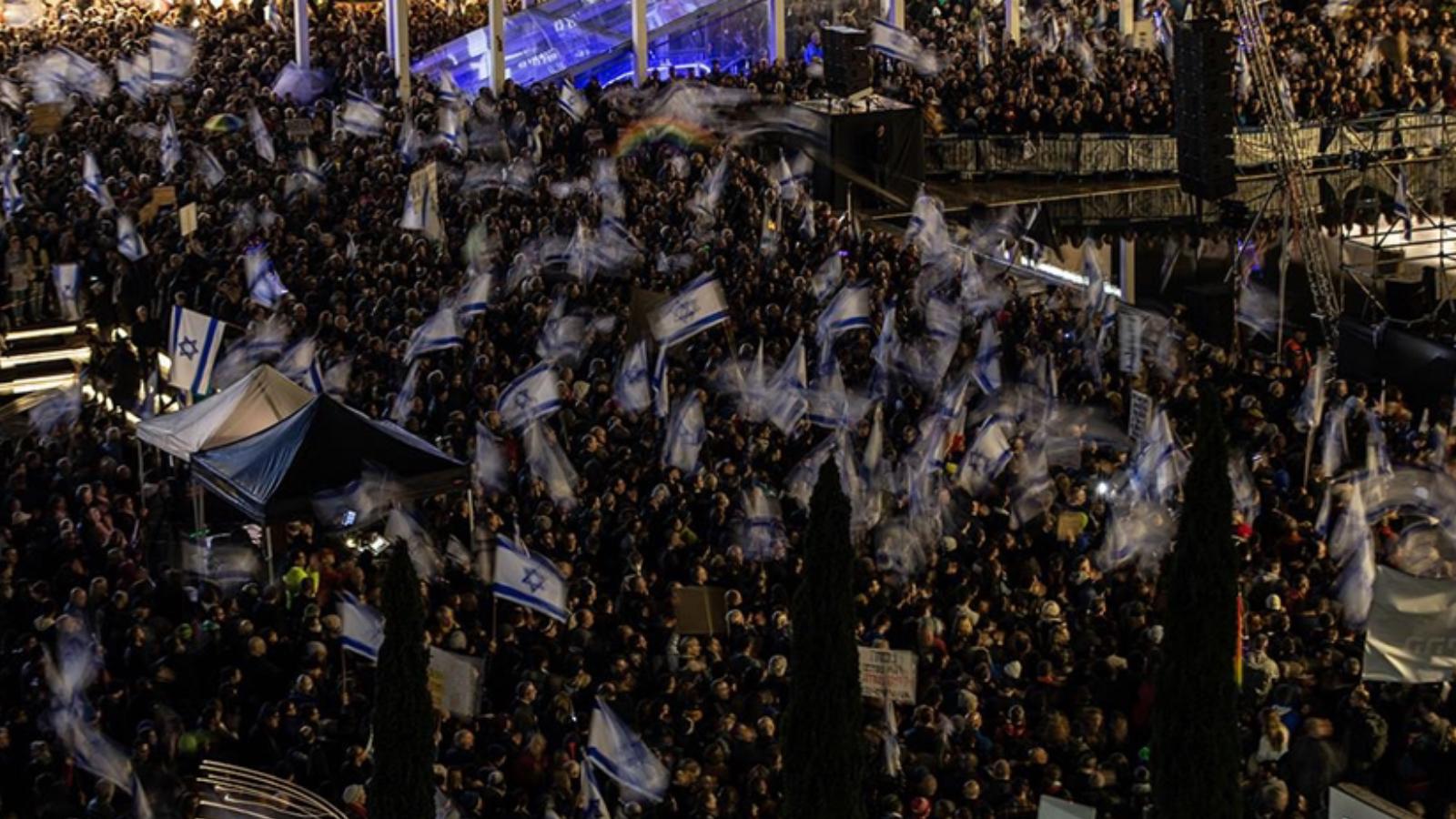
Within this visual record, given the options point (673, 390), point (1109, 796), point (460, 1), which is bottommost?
point (1109, 796)

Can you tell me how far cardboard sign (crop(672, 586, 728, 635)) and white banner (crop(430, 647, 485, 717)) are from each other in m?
1.74

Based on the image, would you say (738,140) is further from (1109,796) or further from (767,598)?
(1109,796)

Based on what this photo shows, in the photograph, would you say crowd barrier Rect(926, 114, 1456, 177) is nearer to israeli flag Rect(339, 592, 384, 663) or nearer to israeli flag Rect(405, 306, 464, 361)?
israeli flag Rect(405, 306, 464, 361)

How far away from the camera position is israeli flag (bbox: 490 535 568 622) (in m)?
17.7

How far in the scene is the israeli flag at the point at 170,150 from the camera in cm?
2956

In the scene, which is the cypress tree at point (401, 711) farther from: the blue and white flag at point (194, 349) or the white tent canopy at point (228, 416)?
the blue and white flag at point (194, 349)

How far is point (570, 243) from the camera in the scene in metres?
26.5

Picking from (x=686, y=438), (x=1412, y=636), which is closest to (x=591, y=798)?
(x=1412, y=636)

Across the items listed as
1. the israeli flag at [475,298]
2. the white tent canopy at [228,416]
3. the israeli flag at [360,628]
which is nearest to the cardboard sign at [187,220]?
the israeli flag at [475,298]

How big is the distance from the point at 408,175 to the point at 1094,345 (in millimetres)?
8742

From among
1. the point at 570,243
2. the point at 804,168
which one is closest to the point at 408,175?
the point at 570,243

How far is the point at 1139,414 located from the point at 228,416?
24.6ft

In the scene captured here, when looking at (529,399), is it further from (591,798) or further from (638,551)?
(591,798)

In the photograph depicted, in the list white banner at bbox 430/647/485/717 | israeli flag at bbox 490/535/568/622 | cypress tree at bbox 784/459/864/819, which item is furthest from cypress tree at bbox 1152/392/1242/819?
israeli flag at bbox 490/535/568/622
